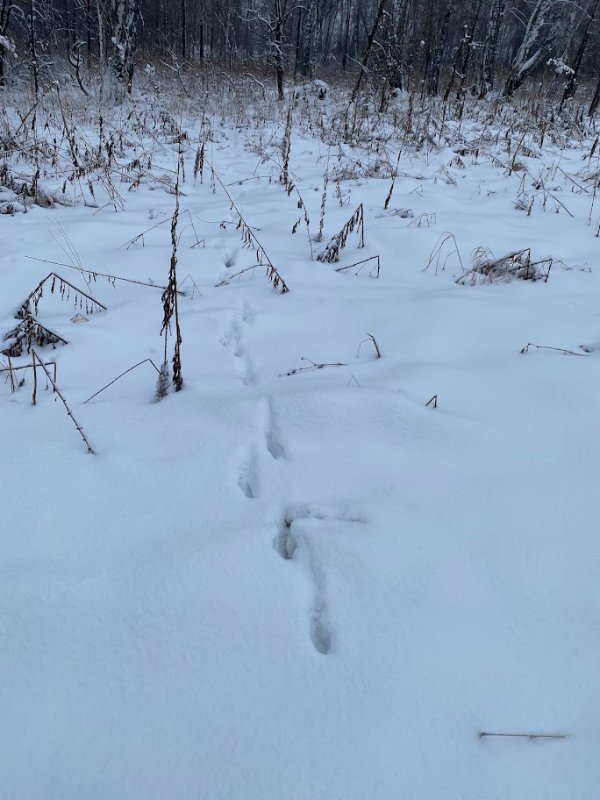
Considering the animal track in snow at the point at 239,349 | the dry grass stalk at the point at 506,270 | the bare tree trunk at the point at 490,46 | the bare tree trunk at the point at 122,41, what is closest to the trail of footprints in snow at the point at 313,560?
the animal track in snow at the point at 239,349

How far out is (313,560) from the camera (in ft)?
3.61

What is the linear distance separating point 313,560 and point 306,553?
27mm

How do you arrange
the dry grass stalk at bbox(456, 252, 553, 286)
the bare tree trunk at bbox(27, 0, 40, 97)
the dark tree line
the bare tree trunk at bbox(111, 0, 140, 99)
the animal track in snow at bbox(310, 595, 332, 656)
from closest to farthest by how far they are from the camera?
the animal track in snow at bbox(310, 595, 332, 656) → the dry grass stalk at bbox(456, 252, 553, 286) → the bare tree trunk at bbox(27, 0, 40, 97) → the bare tree trunk at bbox(111, 0, 140, 99) → the dark tree line

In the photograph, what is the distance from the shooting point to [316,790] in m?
0.73

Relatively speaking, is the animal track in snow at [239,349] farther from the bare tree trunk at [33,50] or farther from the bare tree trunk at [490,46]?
the bare tree trunk at [490,46]

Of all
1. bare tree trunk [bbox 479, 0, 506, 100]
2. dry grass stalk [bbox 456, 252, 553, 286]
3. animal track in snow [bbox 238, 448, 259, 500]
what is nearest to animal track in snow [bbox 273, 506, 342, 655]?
animal track in snow [bbox 238, 448, 259, 500]

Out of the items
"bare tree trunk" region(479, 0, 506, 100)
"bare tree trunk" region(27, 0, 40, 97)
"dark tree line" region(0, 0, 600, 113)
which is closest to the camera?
"bare tree trunk" region(27, 0, 40, 97)

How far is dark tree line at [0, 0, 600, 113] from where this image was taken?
360 inches

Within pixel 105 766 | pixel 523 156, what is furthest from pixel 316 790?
pixel 523 156

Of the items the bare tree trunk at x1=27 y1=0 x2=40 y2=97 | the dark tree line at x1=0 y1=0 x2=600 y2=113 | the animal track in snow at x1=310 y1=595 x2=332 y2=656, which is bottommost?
the animal track in snow at x1=310 y1=595 x2=332 y2=656

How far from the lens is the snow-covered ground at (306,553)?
776mm

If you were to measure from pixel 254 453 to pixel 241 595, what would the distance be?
0.48 meters

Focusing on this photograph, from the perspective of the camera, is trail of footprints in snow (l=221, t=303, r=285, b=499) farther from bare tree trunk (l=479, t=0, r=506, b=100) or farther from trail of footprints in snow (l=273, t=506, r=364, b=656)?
bare tree trunk (l=479, t=0, r=506, b=100)

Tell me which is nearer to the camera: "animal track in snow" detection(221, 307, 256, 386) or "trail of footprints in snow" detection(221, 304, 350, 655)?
"trail of footprints in snow" detection(221, 304, 350, 655)
